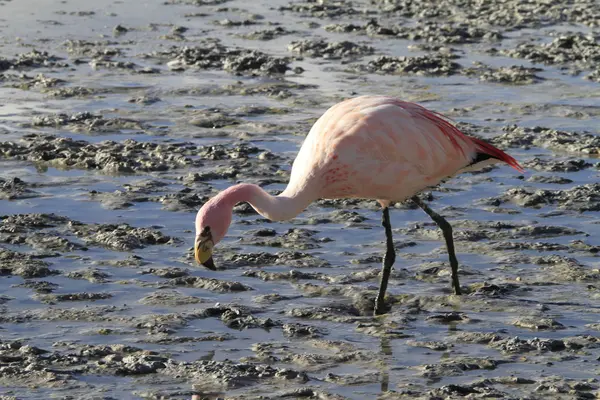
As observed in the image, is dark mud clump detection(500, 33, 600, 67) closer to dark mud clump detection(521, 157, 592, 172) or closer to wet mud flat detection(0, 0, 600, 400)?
wet mud flat detection(0, 0, 600, 400)

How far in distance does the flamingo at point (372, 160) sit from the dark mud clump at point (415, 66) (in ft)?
19.7

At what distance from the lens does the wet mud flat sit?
6387 mm

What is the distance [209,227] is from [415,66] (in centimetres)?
736

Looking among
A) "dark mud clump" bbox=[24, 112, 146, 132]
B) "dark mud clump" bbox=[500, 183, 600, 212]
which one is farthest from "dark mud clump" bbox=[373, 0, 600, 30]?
"dark mud clump" bbox=[500, 183, 600, 212]

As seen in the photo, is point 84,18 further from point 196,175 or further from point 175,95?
point 196,175

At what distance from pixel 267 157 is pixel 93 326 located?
3.81 metres

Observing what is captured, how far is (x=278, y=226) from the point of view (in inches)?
354

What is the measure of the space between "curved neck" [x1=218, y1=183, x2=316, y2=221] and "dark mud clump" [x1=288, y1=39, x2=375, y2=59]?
7364mm

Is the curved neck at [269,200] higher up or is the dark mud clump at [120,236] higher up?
the curved neck at [269,200]

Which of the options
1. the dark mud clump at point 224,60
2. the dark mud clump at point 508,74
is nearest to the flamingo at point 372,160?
the dark mud clump at point 508,74

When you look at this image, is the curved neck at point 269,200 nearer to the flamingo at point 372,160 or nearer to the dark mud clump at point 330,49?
the flamingo at point 372,160

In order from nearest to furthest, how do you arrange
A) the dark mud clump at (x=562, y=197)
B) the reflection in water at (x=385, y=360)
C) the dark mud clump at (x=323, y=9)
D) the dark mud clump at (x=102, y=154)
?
the reflection in water at (x=385, y=360)
the dark mud clump at (x=562, y=197)
the dark mud clump at (x=102, y=154)
the dark mud clump at (x=323, y=9)

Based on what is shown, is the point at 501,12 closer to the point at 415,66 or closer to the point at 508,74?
the point at 415,66

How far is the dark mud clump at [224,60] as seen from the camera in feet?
45.2
